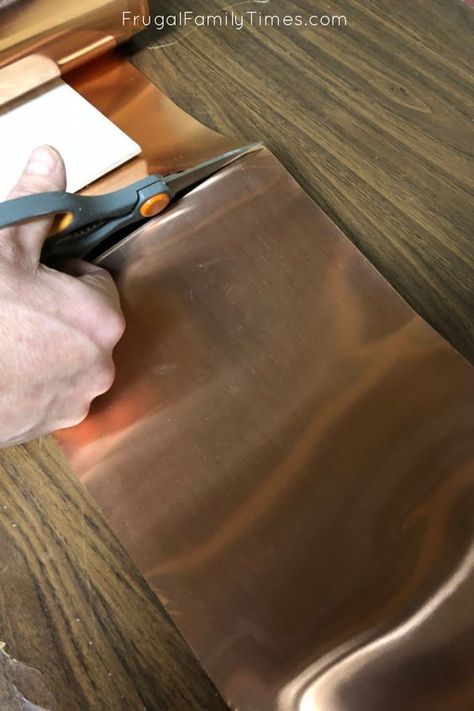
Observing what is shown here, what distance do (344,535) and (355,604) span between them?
0.15ft

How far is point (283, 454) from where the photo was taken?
0.47 metres

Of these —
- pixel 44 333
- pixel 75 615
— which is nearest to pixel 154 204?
pixel 44 333

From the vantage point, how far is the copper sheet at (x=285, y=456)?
0.40 meters

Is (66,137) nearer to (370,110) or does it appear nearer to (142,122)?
(142,122)

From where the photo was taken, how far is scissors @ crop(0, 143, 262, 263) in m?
0.43

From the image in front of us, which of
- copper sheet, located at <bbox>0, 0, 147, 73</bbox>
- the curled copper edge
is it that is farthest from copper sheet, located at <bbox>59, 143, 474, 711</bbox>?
copper sheet, located at <bbox>0, 0, 147, 73</bbox>

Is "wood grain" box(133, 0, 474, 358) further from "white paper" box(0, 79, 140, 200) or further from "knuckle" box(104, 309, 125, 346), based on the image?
"knuckle" box(104, 309, 125, 346)

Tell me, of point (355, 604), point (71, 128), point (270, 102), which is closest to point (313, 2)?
point (270, 102)

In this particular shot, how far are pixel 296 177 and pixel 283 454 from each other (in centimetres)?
27

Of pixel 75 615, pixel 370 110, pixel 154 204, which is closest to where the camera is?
pixel 75 615

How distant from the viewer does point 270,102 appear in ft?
2.11

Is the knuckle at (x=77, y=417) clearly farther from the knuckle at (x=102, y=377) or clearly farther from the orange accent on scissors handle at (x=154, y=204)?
the orange accent on scissors handle at (x=154, y=204)

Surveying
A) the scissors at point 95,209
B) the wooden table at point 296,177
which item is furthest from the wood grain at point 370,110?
the scissors at point 95,209

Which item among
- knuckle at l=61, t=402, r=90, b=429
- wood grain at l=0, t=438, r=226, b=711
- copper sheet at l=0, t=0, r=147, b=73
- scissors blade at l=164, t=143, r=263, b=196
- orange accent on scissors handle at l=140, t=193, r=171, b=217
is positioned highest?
copper sheet at l=0, t=0, r=147, b=73
